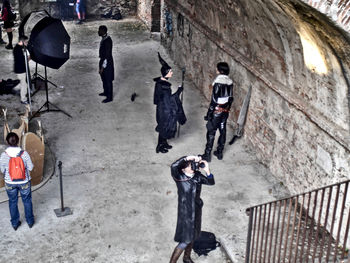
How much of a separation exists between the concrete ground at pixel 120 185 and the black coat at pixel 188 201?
84 cm

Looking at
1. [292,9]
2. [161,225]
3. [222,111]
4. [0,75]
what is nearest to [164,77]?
[222,111]

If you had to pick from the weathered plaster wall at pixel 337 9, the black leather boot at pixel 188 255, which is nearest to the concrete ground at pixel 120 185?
the black leather boot at pixel 188 255

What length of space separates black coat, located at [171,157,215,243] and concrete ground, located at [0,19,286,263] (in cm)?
84

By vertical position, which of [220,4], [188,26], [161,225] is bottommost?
[161,225]

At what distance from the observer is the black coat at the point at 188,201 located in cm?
690

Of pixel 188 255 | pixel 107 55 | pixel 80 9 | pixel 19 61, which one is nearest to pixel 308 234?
pixel 188 255

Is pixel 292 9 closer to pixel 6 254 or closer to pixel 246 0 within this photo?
pixel 246 0

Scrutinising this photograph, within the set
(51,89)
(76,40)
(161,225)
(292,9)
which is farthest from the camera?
(76,40)

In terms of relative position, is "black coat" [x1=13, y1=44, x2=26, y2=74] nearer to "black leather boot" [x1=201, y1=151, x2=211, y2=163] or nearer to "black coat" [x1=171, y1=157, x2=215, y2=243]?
"black leather boot" [x1=201, y1=151, x2=211, y2=163]

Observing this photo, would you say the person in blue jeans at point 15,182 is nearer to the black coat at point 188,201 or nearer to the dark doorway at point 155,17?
the black coat at point 188,201

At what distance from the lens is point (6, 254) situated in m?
7.75

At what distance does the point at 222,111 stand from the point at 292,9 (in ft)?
11.6

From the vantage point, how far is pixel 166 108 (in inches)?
404

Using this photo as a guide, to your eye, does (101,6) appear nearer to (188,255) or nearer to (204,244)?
(204,244)
